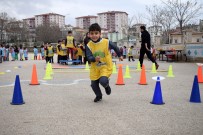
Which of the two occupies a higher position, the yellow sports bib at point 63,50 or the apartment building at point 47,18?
the apartment building at point 47,18

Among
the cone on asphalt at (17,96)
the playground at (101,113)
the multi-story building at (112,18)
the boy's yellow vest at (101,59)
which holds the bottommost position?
the playground at (101,113)

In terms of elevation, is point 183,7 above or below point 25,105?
above

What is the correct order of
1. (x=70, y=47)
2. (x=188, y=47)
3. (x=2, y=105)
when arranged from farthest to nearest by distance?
(x=188, y=47) → (x=70, y=47) → (x=2, y=105)

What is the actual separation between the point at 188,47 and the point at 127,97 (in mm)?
18477

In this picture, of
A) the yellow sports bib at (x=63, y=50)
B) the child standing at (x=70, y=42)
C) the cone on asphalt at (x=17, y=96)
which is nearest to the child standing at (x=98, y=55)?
the cone on asphalt at (x=17, y=96)

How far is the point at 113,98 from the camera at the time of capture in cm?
629

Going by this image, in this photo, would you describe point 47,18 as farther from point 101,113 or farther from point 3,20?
point 101,113

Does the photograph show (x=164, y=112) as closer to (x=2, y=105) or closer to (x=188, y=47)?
(x=2, y=105)

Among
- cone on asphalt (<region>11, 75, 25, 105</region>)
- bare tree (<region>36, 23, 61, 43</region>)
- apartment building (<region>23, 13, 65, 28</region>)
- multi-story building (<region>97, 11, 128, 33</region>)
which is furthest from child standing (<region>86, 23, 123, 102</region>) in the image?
apartment building (<region>23, 13, 65, 28</region>)

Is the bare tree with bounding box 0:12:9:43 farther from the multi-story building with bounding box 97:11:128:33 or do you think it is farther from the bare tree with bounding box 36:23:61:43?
the multi-story building with bounding box 97:11:128:33

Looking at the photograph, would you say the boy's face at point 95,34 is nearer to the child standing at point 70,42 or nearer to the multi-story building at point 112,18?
the child standing at point 70,42

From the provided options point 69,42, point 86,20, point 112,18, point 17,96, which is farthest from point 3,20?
point 17,96

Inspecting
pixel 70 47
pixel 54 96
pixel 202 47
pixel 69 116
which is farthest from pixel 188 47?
pixel 69 116

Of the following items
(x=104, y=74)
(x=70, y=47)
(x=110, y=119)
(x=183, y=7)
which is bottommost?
(x=110, y=119)
